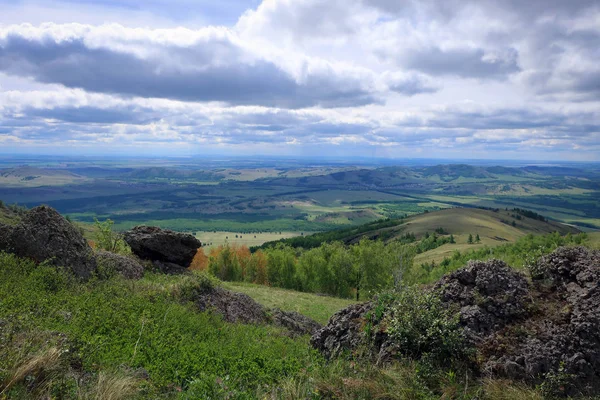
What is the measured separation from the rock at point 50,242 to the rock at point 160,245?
9931mm

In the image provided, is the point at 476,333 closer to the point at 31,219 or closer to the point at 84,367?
the point at 84,367

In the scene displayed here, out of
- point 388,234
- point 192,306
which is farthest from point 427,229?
point 192,306

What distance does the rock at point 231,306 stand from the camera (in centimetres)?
1798

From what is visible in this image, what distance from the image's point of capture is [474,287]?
Result: 921 centimetres

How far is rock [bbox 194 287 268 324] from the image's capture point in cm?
1798

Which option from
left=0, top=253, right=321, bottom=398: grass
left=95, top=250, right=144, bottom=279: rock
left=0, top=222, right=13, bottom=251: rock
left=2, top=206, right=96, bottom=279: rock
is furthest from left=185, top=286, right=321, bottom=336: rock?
left=0, top=222, right=13, bottom=251: rock

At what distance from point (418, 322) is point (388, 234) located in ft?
579

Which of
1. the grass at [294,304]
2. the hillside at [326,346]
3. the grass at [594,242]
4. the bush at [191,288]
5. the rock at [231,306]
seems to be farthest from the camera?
the grass at [294,304]

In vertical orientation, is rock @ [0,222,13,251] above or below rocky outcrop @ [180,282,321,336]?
above

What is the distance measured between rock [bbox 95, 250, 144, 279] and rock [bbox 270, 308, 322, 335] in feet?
29.0

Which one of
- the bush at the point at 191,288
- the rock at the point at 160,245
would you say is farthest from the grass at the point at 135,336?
the rock at the point at 160,245

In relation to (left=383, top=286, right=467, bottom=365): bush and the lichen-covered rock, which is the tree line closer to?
the lichen-covered rock

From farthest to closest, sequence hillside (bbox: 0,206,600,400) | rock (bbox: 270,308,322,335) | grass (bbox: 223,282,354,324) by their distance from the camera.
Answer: grass (bbox: 223,282,354,324) < rock (bbox: 270,308,322,335) < hillside (bbox: 0,206,600,400)

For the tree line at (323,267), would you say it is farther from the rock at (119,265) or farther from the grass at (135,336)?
the grass at (135,336)
